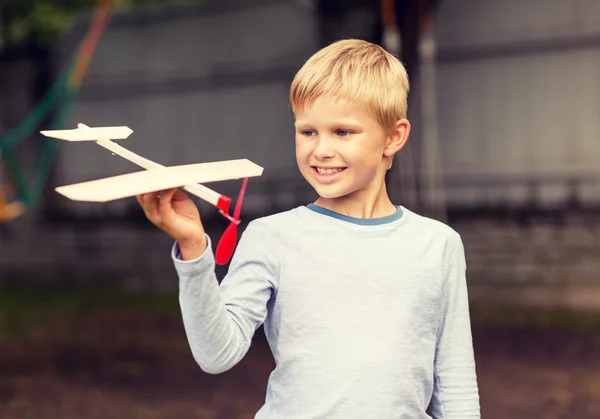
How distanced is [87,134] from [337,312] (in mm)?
505

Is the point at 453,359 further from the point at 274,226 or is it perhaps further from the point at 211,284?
the point at 211,284

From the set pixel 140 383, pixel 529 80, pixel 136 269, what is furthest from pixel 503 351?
pixel 136 269

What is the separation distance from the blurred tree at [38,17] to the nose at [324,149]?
39.5 ft

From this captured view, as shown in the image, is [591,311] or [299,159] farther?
[591,311]

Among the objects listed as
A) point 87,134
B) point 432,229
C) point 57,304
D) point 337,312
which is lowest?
point 57,304

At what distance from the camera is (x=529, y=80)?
8438 millimetres

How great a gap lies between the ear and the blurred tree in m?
12.0

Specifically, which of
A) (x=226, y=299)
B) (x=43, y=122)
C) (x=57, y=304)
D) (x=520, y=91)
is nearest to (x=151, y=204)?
(x=226, y=299)

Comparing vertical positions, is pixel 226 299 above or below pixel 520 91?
below

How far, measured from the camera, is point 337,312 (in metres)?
1.54

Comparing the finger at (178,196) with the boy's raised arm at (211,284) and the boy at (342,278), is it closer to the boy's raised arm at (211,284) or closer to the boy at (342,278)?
the boy's raised arm at (211,284)

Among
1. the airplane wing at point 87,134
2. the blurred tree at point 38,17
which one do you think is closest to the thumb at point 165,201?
the airplane wing at point 87,134

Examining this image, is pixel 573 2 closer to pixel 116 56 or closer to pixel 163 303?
pixel 163 303

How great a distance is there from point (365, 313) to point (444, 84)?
7586mm
